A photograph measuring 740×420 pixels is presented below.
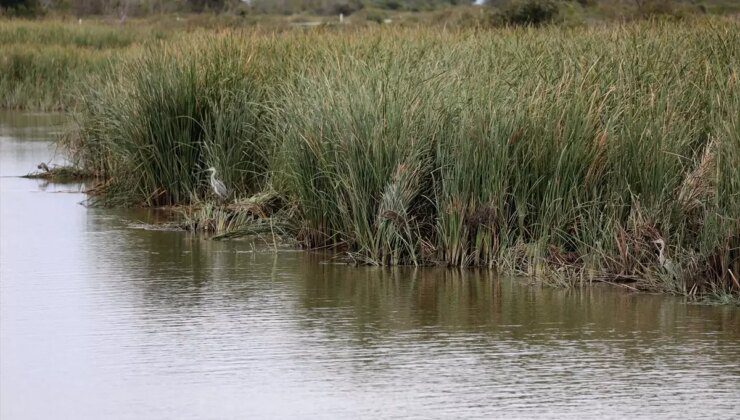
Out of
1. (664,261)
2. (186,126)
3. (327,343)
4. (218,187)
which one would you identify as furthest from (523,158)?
(186,126)

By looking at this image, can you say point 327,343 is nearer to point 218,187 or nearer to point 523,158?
point 523,158

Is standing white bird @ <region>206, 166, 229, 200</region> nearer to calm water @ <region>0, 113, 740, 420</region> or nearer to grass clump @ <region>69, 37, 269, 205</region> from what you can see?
grass clump @ <region>69, 37, 269, 205</region>

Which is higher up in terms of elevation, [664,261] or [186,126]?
[186,126]

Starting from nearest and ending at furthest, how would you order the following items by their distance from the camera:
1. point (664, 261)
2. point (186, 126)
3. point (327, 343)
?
point (327, 343) → point (664, 261) → point (186, 126)

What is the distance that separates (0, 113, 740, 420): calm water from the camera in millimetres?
6043

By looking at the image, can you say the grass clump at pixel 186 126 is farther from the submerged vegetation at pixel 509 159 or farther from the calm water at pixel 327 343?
the calm water at pixel 327 343

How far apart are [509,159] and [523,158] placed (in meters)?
0.15

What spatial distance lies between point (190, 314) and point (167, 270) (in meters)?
1.65

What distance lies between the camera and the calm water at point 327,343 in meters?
6.04

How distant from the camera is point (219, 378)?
644cm

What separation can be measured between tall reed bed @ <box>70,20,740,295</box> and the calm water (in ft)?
1.14

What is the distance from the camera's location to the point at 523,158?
365 inches

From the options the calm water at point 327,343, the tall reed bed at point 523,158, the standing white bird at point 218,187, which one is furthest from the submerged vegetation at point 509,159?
the calm water at point 327,343

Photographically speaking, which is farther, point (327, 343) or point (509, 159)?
point (509, 159)
